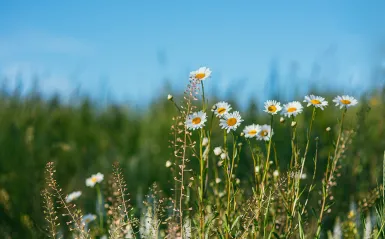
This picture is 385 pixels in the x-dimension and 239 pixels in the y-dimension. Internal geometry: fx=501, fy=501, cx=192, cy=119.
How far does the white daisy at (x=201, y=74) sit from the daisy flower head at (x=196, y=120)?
0.37ft

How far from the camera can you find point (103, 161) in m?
3.69

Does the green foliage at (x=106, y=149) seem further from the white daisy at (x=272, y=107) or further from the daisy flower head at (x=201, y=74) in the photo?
the daisy flower head at (x=201, y=74)

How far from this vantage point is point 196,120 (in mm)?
1564

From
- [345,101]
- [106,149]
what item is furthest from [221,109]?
[106,149]

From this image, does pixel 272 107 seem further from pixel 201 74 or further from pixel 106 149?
pixel 106 149

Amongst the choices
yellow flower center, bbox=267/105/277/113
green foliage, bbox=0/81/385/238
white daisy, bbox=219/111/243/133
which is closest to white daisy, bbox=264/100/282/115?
yellow flower center, bbox=267/105/277/113

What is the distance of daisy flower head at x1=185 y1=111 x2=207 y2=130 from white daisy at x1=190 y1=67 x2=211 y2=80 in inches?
4.5

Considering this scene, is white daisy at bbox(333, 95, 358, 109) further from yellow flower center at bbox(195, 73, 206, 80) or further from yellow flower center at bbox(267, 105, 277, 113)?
yellow flower center at bbox(195, 73, 206, 80)

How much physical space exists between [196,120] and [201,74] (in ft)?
0.48

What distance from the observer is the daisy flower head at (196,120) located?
1.52 m

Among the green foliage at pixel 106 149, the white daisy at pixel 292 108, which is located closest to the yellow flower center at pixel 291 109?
the white daisy at pixel 292 108

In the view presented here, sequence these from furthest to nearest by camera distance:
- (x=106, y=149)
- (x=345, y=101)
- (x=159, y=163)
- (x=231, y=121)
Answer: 1. (x=106, y=149)
2. (x=159, y=163)
3. (x=345, y=101)
4. (x=231, y=121)

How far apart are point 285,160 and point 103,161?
1324 millimetres

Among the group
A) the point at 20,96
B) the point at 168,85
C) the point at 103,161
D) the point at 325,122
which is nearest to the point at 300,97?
the point at 325,122
